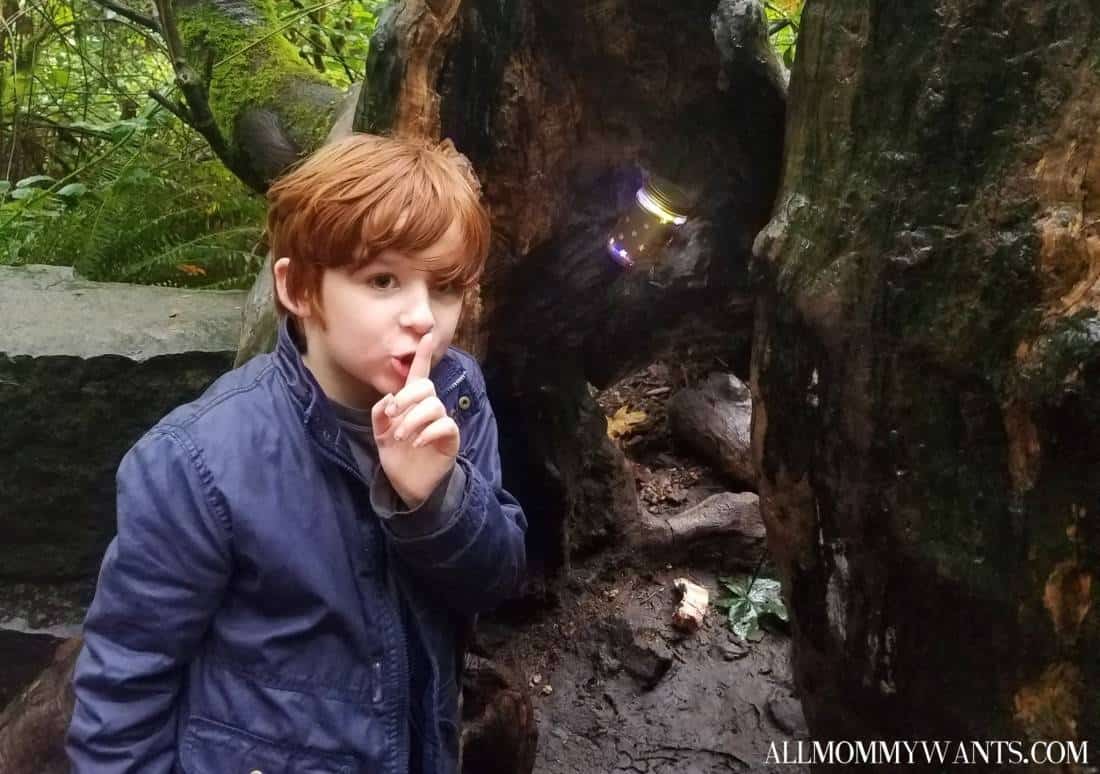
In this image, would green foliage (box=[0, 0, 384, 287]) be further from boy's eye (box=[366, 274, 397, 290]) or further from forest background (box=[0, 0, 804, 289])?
boy's eye (box=[366, 274, 397, 290])

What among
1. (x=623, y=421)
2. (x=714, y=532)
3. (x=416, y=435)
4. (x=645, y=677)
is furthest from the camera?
(x=623, y=421)

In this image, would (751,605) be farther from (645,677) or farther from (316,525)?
(316,525)

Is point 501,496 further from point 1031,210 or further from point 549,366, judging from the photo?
point 549,366

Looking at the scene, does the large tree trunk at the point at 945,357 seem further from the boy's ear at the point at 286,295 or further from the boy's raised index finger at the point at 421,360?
the boy's ear at the point at 286,295

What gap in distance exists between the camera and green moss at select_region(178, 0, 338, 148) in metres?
3.09

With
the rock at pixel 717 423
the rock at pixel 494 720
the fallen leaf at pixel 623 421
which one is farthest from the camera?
the fallen leaf at pixel 623 421

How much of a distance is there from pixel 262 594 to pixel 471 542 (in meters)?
0.34

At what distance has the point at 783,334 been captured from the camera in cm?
166

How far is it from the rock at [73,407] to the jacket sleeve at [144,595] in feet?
4.37

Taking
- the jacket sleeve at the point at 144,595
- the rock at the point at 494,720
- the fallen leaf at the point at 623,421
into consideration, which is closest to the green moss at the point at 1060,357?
the jacket sleeve at the point at 144,595

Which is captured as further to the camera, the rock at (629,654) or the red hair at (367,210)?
the rock at (629,654)

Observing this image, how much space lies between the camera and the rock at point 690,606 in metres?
3.09

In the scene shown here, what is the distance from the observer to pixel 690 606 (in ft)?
10.3

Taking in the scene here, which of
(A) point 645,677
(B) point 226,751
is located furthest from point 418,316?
(A) point 645,677
